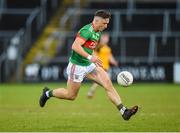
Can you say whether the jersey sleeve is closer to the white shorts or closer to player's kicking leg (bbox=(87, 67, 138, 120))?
the white shorts

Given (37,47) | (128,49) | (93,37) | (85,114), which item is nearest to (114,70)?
(128,49)

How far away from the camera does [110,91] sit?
1582cm

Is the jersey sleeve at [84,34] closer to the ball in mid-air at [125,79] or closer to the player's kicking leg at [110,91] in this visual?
the player's kicking leg at [110,91]

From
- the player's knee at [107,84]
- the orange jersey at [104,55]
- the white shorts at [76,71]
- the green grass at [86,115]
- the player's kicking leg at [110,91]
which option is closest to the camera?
the green grass at [86,115]

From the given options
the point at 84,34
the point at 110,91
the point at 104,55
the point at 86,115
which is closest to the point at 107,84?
the point at 110,91

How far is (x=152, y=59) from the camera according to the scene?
37.5 metres

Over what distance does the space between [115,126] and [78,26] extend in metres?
24.2

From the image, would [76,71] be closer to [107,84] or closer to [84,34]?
[107,84]

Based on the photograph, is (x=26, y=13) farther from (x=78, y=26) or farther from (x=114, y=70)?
(x=114, y=70)

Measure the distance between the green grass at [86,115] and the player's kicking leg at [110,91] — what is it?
27cm

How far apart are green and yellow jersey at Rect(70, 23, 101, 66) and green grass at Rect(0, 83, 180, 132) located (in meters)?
1.28

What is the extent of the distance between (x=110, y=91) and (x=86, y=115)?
2.49m

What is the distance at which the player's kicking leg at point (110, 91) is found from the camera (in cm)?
1541

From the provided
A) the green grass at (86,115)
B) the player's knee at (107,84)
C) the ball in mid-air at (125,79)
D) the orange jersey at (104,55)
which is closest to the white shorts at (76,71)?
the player's knee at (107,84)
